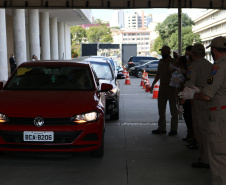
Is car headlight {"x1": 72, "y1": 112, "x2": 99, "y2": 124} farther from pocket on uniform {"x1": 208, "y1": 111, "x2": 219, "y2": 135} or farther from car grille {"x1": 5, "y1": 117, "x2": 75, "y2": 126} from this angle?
pocket on uniform {"x1": 208, "y1": 111, "x2": 219, "y2": 135}

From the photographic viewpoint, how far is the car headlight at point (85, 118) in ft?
19.4

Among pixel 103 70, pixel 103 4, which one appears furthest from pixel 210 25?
pixel 103 70

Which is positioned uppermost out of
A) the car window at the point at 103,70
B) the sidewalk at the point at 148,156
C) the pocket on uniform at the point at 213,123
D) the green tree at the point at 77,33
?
the green tree at the point at 77,33

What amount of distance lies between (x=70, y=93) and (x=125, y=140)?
1902 millimetres

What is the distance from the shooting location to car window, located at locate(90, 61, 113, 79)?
38.2 ft

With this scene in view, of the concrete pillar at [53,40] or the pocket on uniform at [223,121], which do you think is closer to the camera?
the pocket on uniform at [223,121]

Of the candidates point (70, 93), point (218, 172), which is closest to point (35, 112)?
point (70, 93)

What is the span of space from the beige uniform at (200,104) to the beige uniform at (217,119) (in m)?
1.18

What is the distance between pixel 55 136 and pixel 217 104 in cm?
242

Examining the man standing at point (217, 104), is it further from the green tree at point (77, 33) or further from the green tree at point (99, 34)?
the green tree at point (99, 34)

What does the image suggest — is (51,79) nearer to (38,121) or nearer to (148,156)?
(38,121)

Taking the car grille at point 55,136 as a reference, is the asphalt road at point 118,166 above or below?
A: below

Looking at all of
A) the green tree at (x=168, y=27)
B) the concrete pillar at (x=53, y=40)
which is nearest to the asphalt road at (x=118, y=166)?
the concrete pillar at (x=53, y=40)

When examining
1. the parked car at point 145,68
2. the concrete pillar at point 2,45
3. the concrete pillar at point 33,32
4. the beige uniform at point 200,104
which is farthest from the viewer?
the parked car at point 145,68
